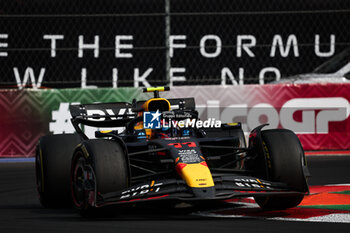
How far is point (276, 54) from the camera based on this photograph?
45.2 ft

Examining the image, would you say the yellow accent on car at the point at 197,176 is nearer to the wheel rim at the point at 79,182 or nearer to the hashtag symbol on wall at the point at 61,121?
the wheel rim at the point at 79,182

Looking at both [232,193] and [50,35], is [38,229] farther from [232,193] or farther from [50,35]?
[50,35]

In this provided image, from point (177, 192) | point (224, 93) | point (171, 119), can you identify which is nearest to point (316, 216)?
point (177, 192)

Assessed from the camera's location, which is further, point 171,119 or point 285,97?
point 285,97

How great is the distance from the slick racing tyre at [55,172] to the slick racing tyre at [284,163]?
1.91 m

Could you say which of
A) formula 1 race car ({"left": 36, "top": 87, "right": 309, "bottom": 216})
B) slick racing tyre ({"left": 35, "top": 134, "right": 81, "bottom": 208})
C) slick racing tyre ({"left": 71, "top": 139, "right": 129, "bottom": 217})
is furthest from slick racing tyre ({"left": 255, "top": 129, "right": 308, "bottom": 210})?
slick racing tyre ({"left": 35, "top": 134, "right": 81, "bottom": 208})

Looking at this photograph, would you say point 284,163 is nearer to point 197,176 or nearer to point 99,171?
point 197,176

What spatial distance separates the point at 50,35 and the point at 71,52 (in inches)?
38.5

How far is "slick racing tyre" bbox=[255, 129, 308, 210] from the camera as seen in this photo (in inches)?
263

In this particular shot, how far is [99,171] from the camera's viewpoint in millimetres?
6359

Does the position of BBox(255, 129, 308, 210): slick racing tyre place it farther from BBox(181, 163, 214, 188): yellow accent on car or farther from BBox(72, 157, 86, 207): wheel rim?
BBox(72, 157, 86, 207): wheel rim

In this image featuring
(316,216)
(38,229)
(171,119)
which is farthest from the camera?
(171,119)

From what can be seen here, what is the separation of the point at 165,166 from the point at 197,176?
103 centimetres

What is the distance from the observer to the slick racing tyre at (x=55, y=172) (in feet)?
24.8
